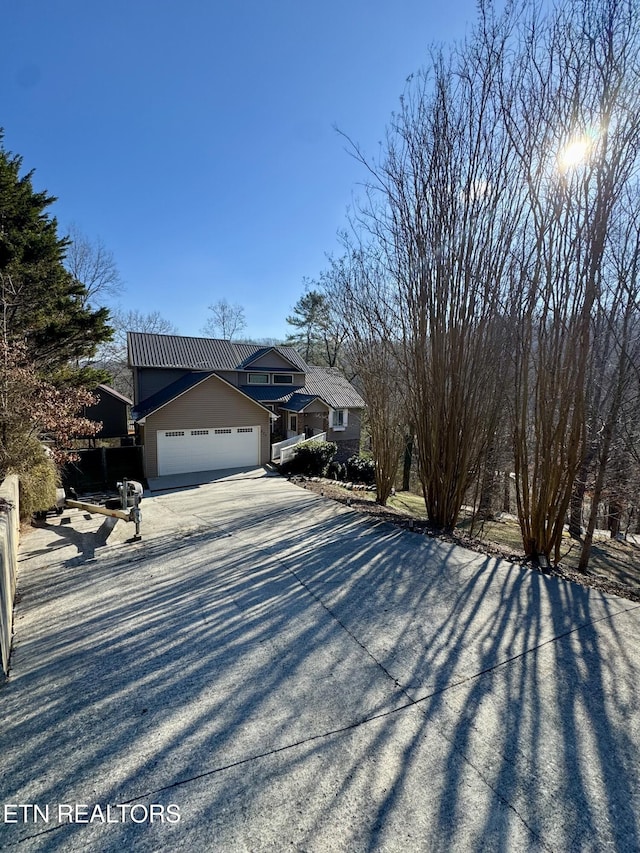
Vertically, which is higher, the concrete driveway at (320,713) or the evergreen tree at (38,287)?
the evergreen tree at (38,287)

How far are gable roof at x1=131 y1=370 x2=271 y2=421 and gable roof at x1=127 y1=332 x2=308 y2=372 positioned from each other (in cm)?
109

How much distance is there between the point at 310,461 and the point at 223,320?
26.5m

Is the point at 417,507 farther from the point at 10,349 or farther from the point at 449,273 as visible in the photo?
the point at 10,349

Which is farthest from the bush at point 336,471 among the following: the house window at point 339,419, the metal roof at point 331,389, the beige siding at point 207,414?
the house window at point 339,419

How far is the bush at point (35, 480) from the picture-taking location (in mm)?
6641

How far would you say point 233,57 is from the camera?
6836mm

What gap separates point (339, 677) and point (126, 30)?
9.88 metres

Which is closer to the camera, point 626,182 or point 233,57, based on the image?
point 626,182

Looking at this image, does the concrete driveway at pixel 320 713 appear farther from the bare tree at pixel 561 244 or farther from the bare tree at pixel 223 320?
the bare tree at pixel 223 320

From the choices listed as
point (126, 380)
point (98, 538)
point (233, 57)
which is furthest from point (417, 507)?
point (126, 380)

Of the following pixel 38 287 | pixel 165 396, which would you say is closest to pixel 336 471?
pixel 165 396

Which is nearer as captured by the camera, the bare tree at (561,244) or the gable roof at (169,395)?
the bare tree at (561,244)

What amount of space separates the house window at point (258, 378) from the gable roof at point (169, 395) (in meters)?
3.67

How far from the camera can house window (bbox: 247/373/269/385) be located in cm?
2087
